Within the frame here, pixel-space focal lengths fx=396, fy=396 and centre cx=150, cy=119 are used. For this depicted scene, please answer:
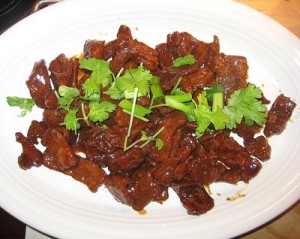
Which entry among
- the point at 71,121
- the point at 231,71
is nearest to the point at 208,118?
the point at 231,71

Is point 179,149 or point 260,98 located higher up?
point 260,98

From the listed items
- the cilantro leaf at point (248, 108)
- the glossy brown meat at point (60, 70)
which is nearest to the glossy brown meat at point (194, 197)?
the cilantro leaf at point (248, 108)

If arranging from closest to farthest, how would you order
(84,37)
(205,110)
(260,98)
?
1. (205,110)
2. (260,98)
3. (84,37)

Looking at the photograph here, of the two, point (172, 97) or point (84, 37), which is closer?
point (172, 97)

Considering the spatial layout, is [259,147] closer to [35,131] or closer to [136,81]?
[136,81]

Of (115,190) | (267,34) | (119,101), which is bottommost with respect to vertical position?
(115,190)

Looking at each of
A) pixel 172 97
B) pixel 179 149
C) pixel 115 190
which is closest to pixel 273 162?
pixel 179 149

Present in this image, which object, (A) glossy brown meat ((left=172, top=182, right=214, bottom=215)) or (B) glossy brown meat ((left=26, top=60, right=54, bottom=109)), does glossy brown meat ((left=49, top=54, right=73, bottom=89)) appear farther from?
(A) glossy brown meat ((left=172, top=182, right=214, bottom=215))

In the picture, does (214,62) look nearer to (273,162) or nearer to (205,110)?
(205,110)
